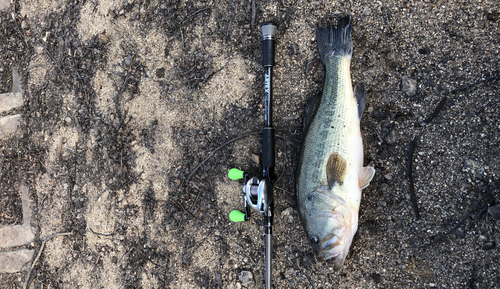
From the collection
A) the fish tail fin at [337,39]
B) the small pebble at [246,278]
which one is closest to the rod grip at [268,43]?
the fish tail fin at [337,39]

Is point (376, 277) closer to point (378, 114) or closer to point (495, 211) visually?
point (495, 211)

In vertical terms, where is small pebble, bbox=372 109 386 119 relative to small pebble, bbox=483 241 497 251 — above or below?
above

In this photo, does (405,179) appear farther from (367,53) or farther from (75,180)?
(75,180)

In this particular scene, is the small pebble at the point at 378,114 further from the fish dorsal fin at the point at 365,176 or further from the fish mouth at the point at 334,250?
the fish mouth at the point at 334,250

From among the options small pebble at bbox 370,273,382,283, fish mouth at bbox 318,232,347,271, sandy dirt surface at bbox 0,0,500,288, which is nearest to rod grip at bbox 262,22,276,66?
sandy dirt surface at bbox 0,0,500,288

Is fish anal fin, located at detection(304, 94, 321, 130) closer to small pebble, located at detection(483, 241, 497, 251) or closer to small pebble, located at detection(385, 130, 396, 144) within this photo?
small pebble, located at detection(385, 130, 396, 144)

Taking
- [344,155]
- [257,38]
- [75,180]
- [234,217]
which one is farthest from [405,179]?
[75,180]
